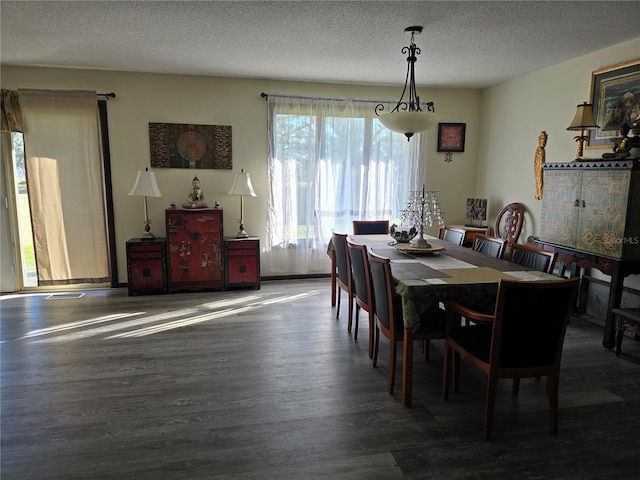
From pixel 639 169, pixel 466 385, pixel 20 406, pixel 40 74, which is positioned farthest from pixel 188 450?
pixel 40 74

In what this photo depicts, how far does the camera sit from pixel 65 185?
469 centimetres

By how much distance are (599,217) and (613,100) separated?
1141 mm

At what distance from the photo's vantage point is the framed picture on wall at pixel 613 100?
3.48 m

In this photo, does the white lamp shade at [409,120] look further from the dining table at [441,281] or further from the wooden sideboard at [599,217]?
the wooden sideboard at [599,217]

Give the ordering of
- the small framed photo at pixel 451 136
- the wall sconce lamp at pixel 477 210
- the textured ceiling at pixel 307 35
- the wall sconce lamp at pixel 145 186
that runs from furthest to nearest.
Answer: the small framed photo at pixel 451 136 < the wall sconce lamp at pixel 477 210 < the wall sconce lamp at pixel 145 186 < the textured ceiling at pixel 307 35

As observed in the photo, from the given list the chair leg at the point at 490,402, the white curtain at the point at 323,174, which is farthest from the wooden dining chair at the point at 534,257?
the white curtain at the point at 323,174

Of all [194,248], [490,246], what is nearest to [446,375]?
[490,246]

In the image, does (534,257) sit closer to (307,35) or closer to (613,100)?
(613,100)

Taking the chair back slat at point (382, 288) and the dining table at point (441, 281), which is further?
the chair back slat at point (382, 288)

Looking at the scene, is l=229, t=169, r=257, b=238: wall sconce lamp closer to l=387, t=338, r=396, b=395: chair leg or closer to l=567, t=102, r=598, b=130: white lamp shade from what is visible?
l=387, t=338, r=396, b=395: chair leg

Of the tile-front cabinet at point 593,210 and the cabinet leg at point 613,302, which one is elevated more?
Result: the tile-front cabinet at point 593,210

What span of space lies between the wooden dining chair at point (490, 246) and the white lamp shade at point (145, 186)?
333 cm

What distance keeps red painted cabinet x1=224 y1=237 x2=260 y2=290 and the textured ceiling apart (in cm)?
191

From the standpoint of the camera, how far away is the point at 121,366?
9.60 feet
